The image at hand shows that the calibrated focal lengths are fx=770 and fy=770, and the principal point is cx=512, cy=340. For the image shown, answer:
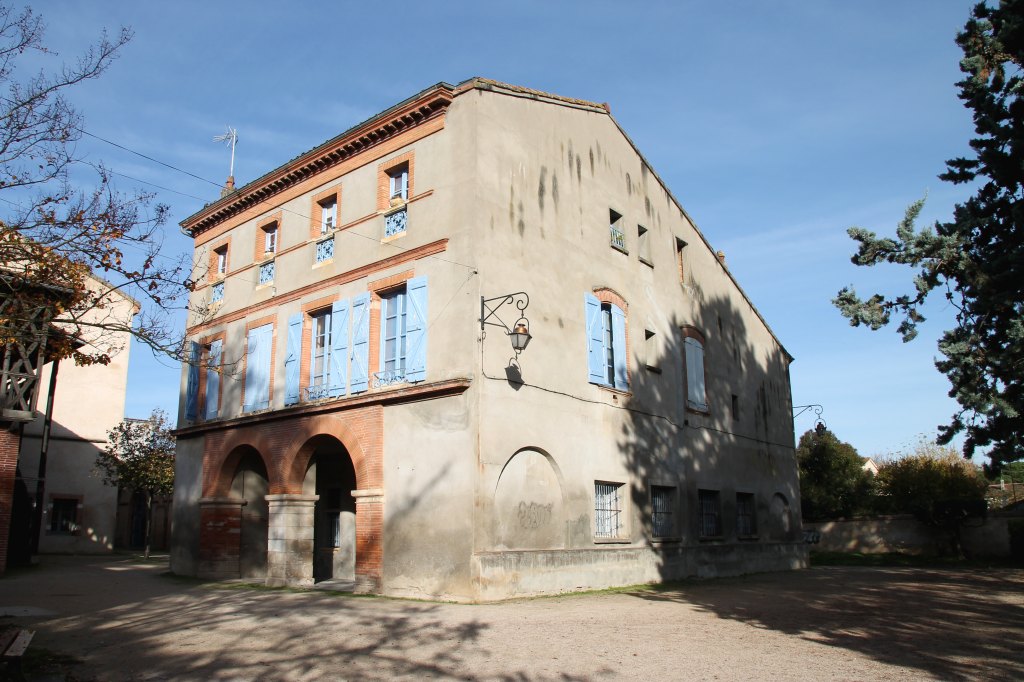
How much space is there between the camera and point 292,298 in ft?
58.4

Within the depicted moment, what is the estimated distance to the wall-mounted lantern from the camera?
13.8 m

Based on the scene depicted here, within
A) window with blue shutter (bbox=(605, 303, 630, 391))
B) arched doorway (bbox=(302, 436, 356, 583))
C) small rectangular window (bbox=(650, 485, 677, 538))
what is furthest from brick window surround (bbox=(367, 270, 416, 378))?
small rectangular window (bbox=(650, 485, 677, 538))

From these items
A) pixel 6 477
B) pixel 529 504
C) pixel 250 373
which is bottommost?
pixel 529 504

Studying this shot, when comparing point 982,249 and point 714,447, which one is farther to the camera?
point 714,447

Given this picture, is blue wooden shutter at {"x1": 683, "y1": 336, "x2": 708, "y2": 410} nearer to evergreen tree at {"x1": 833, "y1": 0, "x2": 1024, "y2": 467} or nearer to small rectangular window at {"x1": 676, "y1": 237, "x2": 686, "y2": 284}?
small rectangular window at {"x1": 676, "y1": 237, "x2": 686, "y2": 284}

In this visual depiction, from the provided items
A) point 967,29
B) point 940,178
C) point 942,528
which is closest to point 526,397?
point 940,178

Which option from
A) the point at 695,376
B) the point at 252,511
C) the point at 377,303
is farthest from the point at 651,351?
the point at 252,511

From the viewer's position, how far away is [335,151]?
17.3 metres

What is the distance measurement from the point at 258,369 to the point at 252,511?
141 inches

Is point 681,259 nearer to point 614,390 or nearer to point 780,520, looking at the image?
point 614,390

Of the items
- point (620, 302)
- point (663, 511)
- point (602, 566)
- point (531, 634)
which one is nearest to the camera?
point (531, 634)

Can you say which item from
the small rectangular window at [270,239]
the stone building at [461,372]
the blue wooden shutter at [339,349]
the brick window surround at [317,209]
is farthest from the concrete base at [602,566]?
the small rectangular window at [270,239]

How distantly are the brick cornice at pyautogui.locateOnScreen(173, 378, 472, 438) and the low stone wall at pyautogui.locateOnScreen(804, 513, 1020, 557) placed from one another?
20623 mm

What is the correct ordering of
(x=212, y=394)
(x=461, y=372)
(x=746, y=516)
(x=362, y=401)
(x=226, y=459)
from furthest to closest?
(x=746, y=516)
(x=212, y=394)
(x=226, y=459)
(x=362, y=401)
(x=461, y=372)
